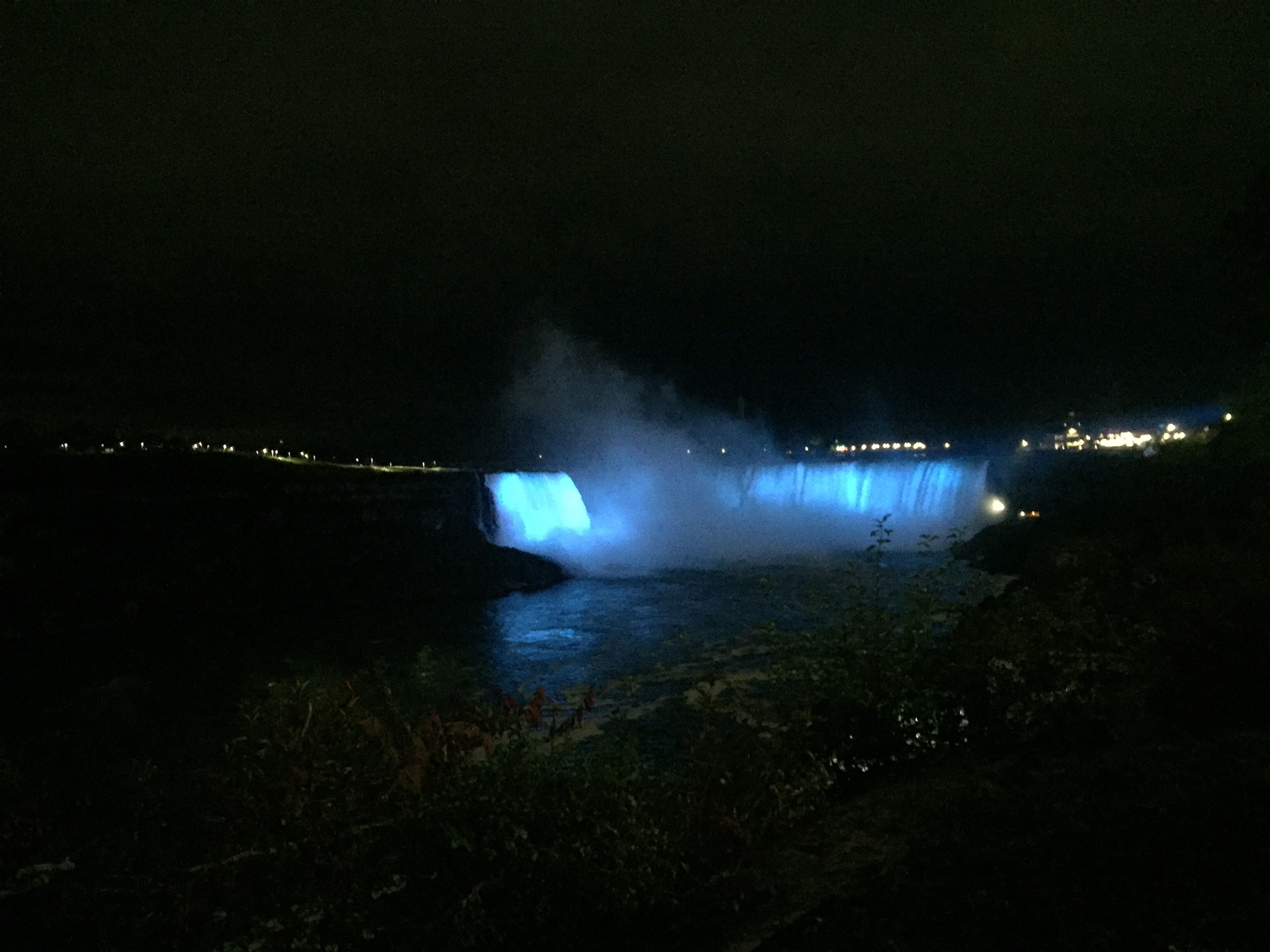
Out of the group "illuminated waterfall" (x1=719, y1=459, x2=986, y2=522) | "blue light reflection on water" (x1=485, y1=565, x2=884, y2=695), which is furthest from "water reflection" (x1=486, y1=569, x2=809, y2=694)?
"illuminated waterfall" (x1=719, y1=459, x2=986, y2=522)

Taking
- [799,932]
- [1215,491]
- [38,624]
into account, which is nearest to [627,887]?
[799,932]

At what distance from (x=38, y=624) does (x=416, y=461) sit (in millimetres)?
30972

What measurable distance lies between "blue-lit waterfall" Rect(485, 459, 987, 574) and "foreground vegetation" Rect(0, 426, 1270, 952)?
2490 cm

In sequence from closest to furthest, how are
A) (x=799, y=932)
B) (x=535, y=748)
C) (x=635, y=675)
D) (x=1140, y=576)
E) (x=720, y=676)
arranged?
(x=799, y=932) → (x=535, y=748) → (x=1140, y=576) → (x=720, y=676) → (x=635, y=675)

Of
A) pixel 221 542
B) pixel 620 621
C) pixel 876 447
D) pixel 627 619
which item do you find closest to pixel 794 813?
pixel 620 621

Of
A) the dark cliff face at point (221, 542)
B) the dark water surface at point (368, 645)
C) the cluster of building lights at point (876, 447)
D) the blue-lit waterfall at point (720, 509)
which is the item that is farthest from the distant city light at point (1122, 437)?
the dark cliff face at point (221, 542)

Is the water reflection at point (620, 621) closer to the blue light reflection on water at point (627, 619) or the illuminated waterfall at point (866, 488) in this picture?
the blue light reflection on water at point (627, 619)

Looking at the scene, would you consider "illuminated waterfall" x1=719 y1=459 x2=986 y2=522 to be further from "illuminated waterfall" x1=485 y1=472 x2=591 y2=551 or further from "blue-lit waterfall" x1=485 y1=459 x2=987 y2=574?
"illuminated waterfall" x1=485 y1=472 x2=591 y2=551

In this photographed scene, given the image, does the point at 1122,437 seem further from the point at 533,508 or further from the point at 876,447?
the point at 533,508

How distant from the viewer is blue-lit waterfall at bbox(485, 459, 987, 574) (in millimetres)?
37000

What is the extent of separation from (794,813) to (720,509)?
1639 inches

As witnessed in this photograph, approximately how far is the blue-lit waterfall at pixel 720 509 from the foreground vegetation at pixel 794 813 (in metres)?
24.9

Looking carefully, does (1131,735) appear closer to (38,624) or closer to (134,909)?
(134,909)

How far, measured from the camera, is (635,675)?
1459 cm
